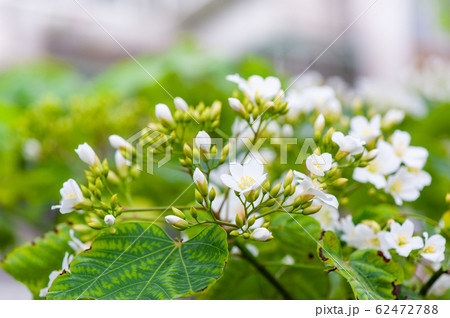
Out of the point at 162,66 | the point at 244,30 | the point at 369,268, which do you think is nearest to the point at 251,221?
the point at 369,268

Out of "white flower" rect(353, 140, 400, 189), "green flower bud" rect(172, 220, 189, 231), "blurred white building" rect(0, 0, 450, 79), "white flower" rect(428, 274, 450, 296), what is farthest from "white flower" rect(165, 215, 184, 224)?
"blurred white building" rect(0, 0, 450, 79)

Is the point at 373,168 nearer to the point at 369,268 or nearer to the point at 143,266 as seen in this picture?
the point at 369,268

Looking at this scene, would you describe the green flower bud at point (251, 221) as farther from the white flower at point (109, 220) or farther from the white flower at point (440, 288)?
the white flower at point (440, 288)

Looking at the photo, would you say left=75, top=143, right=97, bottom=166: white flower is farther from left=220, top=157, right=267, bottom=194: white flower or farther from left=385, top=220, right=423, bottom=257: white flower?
left=385, top=220, right=423, bottom=257: white flower

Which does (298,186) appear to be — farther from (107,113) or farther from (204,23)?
(204,23)

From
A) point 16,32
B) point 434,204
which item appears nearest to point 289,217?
point 434,204

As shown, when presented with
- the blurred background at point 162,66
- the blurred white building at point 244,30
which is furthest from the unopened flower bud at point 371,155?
the blurred white building at point 244,30
